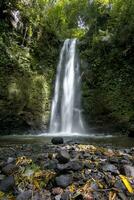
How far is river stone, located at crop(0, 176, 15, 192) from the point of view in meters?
4.52

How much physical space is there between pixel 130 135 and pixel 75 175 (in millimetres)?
9064

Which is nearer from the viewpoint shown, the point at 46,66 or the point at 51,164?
the point at 51,164

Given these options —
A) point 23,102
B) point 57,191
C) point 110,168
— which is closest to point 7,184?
point 57,191

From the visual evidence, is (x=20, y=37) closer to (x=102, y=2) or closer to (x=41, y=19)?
(x=41, y=19)

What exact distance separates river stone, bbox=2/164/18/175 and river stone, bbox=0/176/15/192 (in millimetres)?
303

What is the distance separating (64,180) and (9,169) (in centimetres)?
102

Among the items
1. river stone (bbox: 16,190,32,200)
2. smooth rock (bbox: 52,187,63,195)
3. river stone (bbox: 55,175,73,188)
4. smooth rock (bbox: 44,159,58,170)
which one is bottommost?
river stone (bbox: 16,190,32,200)

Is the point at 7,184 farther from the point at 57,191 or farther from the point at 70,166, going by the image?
the point at 70,166

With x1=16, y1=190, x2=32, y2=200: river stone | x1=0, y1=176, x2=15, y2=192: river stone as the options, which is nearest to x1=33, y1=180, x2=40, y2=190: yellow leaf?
x1=16, y1=190, x2=32, y2=200: river stone

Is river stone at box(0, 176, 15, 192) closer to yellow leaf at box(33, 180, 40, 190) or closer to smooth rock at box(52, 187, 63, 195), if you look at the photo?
Result: yellow leaf at box(33, 180, 40, 190)

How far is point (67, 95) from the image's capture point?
18109mm

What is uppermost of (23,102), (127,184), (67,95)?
(67,95)

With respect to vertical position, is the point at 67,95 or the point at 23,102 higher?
the point at 67,95

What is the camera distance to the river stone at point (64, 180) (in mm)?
4523
